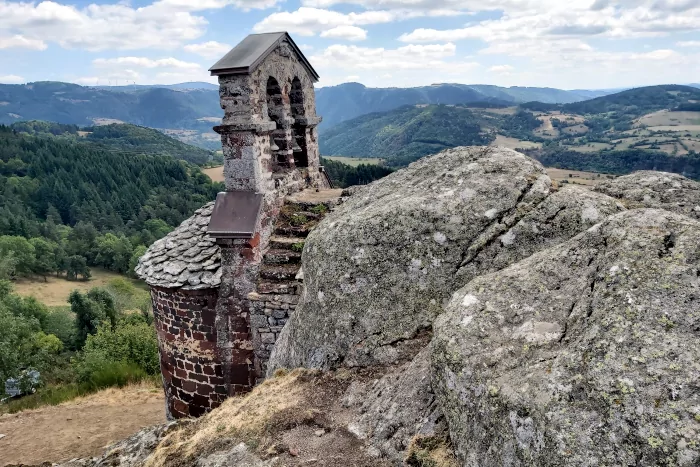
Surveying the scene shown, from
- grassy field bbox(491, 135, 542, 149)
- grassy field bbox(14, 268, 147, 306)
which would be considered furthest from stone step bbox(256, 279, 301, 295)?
grassy field bbox(491, 135, 542, 149)

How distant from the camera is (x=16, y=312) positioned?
4728cm

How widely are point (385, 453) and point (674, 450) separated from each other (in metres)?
2.24

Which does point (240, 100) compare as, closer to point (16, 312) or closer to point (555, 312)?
point (555, 312)

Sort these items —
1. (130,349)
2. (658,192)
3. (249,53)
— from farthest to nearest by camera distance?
(130,349) → (249,53) → (658,192)

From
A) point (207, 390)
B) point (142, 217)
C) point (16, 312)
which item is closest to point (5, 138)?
point (142, 217)

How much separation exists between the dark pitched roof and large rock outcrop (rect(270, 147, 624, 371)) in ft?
15.0

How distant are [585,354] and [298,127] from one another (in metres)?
10.3

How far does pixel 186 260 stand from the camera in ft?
34.2

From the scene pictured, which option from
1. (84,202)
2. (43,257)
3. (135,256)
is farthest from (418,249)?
(84,202)

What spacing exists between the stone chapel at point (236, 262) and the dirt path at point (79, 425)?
8.63 feet

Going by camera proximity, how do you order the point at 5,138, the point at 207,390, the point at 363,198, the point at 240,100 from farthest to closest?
the point at 5,138
the point at 207,390
the point at 240,100
the point at 363,198

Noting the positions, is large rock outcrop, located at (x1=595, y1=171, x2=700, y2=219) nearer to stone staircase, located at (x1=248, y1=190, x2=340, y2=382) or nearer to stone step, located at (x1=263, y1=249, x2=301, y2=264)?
stone staircase, located at (x1=248, y1=190, x2=340, y2=382)

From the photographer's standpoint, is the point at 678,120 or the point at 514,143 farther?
the point at 678,120

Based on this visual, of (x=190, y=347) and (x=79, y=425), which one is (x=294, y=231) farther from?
(x=79, y=425)
